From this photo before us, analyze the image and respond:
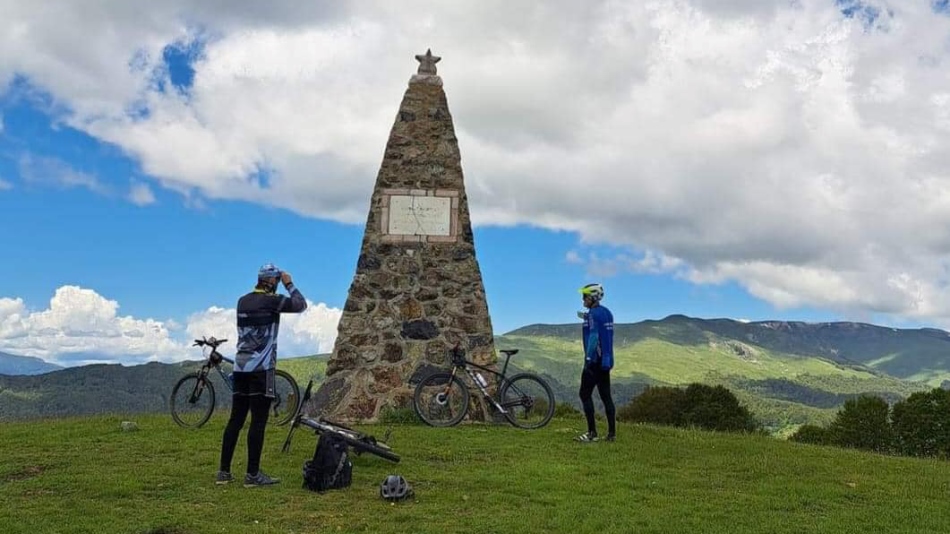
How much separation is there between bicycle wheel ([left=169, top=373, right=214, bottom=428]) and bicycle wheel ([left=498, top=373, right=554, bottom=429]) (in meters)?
5.23

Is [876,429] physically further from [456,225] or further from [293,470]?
[293,470]

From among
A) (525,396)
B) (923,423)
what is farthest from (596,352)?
(923,423)

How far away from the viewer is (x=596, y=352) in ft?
37.1

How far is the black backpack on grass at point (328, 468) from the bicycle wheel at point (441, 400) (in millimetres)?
5117

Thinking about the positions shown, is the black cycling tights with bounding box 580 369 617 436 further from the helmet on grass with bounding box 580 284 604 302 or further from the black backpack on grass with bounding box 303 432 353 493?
the black backpack on grass with bounding box 303 432 353 493

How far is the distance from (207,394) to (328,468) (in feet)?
19.1

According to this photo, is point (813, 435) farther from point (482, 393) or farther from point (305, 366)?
point (305, 366)

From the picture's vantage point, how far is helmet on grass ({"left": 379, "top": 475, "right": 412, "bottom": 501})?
7762 mm

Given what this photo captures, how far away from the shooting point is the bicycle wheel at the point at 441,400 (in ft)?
44.7

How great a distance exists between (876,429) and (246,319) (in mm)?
29893

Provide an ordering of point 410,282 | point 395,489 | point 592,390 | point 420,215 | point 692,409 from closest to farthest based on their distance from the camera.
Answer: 1. point 395,489
2. point 592,390
3. point 410,282
4. point 420,215
5. point 692,409

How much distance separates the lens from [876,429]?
30.5m

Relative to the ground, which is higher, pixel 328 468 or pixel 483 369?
pixel 483 369

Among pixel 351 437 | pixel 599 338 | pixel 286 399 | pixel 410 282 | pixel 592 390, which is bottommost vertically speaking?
pixel 351 437
